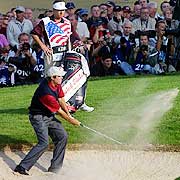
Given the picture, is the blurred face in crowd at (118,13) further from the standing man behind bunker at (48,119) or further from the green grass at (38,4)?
the standing man behind bunker at (48,119)

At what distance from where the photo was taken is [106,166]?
9.54 metres

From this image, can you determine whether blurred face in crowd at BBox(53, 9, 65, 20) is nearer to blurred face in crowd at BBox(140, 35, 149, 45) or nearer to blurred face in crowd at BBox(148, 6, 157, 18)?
blurred face in crowd at BBox(140, 35, 149, 45)

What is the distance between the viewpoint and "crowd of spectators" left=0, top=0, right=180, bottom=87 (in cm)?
1633

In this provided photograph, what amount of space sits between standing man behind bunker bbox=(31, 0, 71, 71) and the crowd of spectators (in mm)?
4889

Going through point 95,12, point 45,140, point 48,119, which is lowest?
point 95,12

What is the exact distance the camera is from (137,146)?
33.3ft

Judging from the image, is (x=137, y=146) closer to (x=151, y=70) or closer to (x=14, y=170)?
(x=14, y=170)

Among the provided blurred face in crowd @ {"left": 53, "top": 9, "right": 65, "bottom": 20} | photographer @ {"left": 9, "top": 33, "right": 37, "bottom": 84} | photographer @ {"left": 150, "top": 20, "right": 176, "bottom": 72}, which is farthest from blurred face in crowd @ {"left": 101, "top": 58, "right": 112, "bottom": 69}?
blurred face in crowd @ {"left": 53, "top": 9, "right": 65, "bottom": 20}

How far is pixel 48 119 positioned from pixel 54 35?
2.43 meters

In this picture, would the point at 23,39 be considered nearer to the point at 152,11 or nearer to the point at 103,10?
the point at 103,10

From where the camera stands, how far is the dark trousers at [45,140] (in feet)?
29.7

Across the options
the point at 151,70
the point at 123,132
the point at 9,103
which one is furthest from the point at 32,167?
the point at 151,70

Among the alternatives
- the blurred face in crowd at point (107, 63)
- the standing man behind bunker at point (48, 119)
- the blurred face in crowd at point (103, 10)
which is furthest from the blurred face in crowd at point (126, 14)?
the standing man behind bunker at point (48, 119)

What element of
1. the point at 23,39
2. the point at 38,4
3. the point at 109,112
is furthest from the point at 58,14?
the point at 38,4
